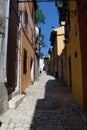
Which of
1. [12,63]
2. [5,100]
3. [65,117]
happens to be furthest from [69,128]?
[12,63]

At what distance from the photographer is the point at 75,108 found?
8258mm

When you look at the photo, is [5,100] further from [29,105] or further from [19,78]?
[19,78]

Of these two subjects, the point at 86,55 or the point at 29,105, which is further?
the point at 29,105

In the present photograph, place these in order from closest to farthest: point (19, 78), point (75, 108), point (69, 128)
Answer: point (69, 128), point (75, 108), point (19, 78)

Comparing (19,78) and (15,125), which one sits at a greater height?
(19,78)

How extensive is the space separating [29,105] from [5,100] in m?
1.83

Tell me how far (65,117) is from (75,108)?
4.36 feet

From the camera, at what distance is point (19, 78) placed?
10695 mm

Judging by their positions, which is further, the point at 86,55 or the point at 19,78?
the point at 19,78

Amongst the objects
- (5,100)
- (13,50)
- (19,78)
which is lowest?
(5,100)

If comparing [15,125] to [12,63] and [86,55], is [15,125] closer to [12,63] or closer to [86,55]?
[86,55]

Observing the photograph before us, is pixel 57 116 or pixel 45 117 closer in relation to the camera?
pixel 45 117

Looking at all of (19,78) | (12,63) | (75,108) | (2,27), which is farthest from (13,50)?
(75,108)

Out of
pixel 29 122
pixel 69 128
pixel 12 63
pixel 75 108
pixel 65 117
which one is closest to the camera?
pixel 69 128
